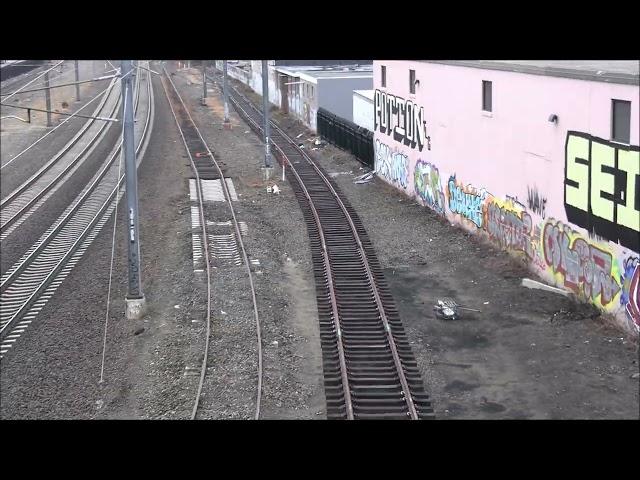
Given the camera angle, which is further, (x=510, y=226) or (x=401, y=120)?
(x=401, y=120)

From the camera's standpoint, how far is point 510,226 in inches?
733

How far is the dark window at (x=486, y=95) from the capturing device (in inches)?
781

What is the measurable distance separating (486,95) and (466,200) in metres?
2.71

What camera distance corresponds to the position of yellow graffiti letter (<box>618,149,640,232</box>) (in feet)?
43.9

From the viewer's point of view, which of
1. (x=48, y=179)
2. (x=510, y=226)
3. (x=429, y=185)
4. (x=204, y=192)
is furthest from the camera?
(x=48, y=179)

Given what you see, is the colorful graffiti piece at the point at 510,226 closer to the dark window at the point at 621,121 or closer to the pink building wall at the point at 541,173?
the pink building wall at the point at 541,173

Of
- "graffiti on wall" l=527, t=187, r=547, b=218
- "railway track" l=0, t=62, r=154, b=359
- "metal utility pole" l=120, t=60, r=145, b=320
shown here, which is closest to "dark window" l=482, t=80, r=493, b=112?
"graffiti on wall" l=527, t=187, r=547, b=218

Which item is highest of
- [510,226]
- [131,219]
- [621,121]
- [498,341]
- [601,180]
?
[621,121]

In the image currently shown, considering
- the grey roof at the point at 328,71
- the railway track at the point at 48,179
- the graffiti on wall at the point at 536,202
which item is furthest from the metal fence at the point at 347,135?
the graffiti on wall at the point at 536,202

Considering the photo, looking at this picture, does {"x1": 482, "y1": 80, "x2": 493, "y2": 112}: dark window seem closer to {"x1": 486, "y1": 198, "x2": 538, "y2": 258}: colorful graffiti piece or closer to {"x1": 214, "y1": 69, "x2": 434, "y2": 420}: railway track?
{"x1": 486, "y1": 198, "x2": 538, "y2": 258}: colorful graffiti piece

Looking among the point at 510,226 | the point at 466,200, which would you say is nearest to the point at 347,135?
the point at 466,200

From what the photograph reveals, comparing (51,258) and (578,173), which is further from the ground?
(578,173)

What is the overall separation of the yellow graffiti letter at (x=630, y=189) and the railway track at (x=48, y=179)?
14298 mm

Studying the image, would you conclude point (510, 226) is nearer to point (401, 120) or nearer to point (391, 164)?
point (401, 120)
